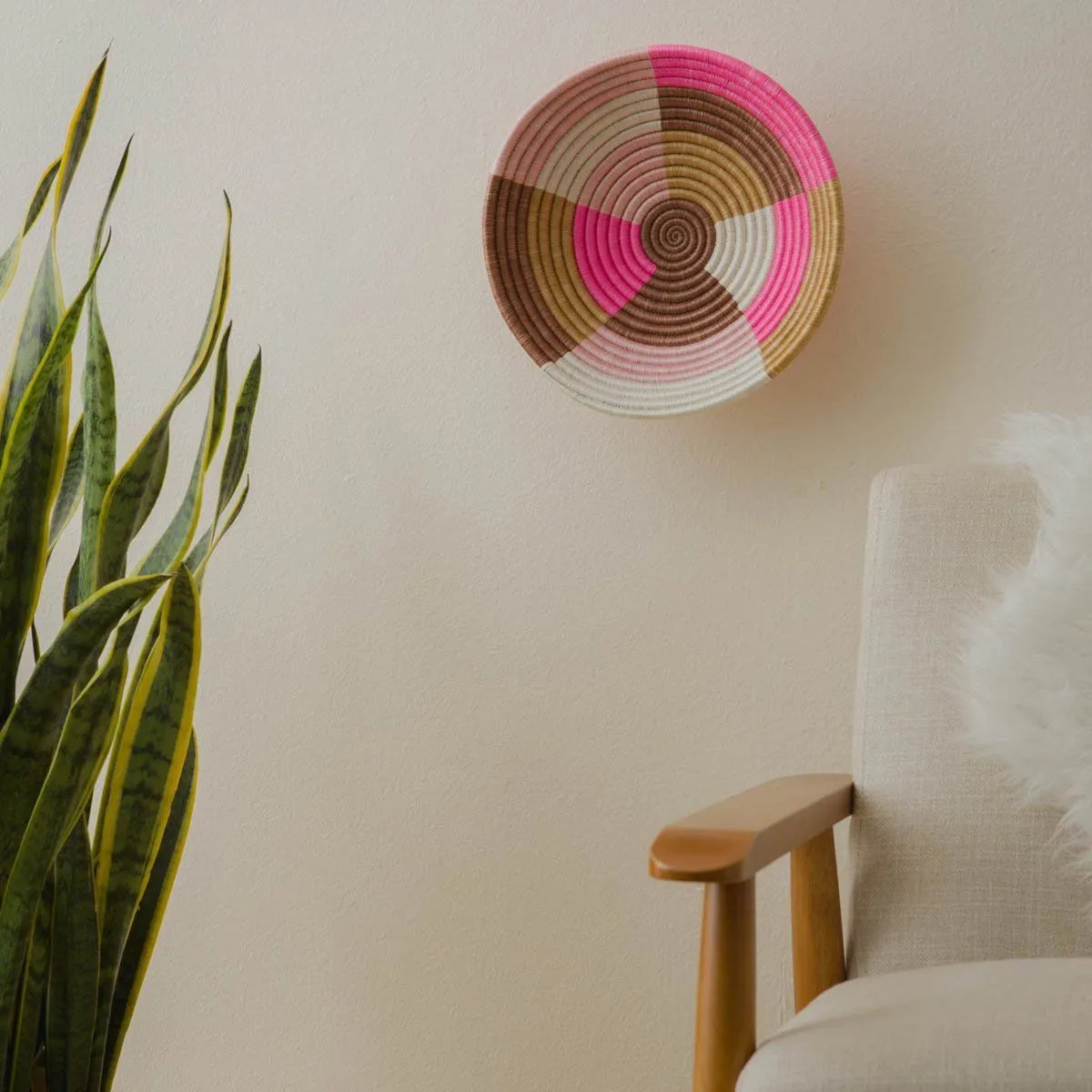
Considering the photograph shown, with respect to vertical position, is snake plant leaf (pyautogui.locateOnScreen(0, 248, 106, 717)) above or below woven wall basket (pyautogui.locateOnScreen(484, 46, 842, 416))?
below

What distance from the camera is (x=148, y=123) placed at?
1.63 meters

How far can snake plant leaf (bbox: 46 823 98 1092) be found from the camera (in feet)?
3.36

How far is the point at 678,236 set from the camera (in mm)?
1451

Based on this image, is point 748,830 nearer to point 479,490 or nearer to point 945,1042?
point 945,1042

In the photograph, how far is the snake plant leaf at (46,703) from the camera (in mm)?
940

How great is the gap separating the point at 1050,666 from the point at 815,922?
316mm

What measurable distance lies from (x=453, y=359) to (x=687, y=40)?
0.47 meters

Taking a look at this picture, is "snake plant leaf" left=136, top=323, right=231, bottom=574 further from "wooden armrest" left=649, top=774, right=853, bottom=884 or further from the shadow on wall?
the shadow on wall

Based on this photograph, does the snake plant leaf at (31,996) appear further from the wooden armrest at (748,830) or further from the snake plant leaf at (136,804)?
the wooden armrest at (748,830)

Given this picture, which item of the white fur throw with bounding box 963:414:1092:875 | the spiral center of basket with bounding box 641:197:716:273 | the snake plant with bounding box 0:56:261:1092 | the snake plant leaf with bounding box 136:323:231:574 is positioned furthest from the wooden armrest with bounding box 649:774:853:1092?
the spiral center of basket with bounding box 641:197:716:273

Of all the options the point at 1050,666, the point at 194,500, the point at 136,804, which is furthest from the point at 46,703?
the point at 1050,666

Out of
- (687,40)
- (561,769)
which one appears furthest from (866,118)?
(561,769)

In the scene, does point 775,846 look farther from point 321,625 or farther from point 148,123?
point 148,123

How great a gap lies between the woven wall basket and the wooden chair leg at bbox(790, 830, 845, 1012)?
0.51 meters
